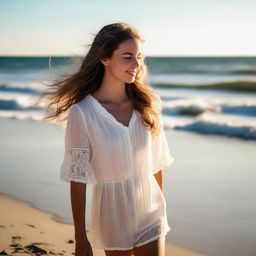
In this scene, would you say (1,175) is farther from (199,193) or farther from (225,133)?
(225,133)

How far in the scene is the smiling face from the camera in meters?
2.80

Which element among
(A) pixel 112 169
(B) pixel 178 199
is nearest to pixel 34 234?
(B) pixel 178 199

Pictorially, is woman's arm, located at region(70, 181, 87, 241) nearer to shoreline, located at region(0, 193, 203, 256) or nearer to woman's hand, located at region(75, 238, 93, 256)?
woman's hand, located at region(75, 238, 93, 256)

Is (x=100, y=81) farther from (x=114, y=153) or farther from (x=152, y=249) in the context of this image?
(x=152, y=249)

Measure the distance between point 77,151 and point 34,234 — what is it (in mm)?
2163

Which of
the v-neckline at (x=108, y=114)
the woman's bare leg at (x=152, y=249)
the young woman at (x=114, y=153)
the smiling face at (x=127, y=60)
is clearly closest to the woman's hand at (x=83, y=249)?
the young woman at (x=114, y=153)

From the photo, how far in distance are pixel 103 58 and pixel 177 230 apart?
7.79 ft

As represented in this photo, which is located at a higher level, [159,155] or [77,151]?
[77,151]

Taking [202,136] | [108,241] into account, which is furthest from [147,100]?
[202,136]

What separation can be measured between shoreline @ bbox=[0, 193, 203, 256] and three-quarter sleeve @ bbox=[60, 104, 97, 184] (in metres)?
1.65

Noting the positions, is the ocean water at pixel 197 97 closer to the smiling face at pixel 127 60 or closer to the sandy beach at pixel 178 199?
the smiling face at pixel 127 60

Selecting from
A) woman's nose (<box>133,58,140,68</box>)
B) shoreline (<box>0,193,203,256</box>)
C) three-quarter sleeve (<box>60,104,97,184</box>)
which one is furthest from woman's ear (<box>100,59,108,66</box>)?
shoreline (<box>0,193,203,256</box>)

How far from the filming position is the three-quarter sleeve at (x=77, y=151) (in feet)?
8.82

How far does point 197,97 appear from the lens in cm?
1802
